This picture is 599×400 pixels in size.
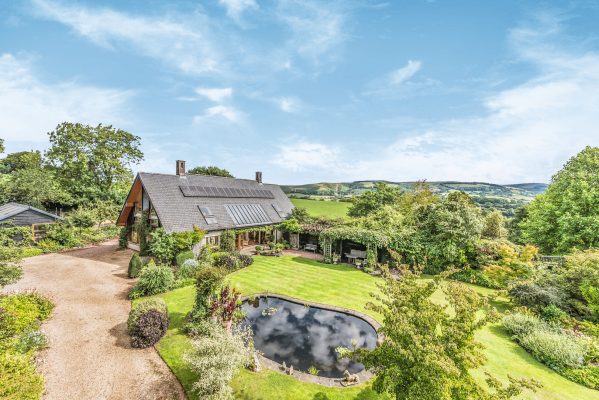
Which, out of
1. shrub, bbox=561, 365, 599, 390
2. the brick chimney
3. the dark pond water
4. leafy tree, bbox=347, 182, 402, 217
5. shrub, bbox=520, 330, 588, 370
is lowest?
the dark pond water

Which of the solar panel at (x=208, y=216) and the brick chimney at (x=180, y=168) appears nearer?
the solar panel at (x=208, y=216)

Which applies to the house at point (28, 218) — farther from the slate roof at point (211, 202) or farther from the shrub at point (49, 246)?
the slate roof at point (211, 202)

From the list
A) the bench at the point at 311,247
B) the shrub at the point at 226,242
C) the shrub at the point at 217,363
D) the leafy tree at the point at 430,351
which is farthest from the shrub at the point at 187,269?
the leafy tree at the point at 430,351

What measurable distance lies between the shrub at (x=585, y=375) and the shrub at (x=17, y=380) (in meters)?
15.4

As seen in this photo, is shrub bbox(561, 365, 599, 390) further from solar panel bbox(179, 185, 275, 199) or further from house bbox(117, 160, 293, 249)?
solar panel bbox(179, 185, 275, 199)

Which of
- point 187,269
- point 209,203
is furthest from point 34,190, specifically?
point 187,269

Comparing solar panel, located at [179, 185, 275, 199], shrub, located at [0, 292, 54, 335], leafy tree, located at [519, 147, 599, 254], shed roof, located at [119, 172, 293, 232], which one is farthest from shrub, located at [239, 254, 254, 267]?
leafy tree, located at [519, 147, 599, 254]

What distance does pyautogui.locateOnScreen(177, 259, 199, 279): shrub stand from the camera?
16344 mm

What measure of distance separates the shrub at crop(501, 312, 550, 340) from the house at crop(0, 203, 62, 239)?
115 feet

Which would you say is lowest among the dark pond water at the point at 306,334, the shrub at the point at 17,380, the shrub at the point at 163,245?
the dark pond water at the point at 306,334

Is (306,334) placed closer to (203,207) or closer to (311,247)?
(311,247)

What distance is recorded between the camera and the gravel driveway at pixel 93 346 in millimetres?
7508

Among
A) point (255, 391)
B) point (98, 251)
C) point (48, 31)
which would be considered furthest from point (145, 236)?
point (255, 391)

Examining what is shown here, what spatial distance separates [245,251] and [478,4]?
22.2 m
